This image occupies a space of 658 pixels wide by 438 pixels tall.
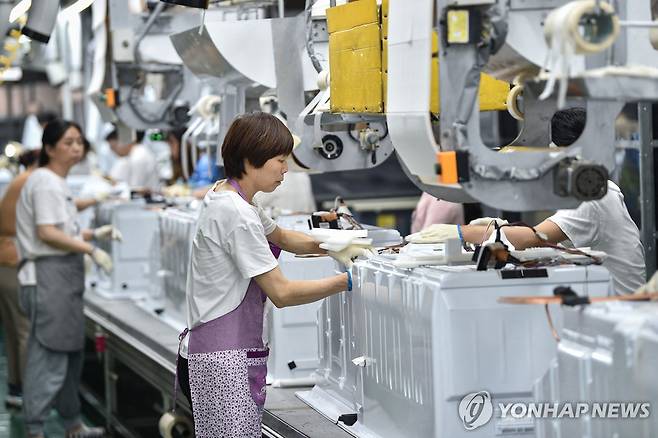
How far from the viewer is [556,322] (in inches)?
109

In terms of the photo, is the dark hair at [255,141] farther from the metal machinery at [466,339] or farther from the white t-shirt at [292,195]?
the white t-shirt at [292,195]

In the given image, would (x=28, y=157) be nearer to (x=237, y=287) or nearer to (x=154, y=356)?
(x=154, y=356)

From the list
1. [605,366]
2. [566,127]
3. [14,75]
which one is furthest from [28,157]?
[14,75]

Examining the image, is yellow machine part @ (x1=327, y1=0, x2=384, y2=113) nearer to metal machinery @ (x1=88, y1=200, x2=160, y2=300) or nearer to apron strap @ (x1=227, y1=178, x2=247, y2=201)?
apron strap @ (x1=227, y1=178, x2=247, y2=201)

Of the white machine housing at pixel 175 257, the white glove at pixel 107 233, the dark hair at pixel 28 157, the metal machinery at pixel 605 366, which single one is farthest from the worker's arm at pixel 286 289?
the dark hair at pixel 28 157

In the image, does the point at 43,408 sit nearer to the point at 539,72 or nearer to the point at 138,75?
the point at 138,75

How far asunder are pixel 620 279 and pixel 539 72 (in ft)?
3.52

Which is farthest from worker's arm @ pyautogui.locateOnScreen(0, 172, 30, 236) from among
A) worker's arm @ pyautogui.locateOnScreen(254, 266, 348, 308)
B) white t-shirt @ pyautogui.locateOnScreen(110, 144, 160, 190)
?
worker's arm @ pyautogui.locateOnScreen(254, 266, 348, 308)

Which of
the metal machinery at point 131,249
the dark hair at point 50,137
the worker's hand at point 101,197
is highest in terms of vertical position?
the dark hair at point 50,137

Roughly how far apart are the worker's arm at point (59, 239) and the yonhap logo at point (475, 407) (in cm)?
356

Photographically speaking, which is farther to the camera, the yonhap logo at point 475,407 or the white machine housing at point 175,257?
the white machine housing at point 175,257

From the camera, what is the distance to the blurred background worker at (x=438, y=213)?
5609 millimetres

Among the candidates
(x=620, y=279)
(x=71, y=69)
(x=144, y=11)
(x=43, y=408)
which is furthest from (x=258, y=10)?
(x=71, y=69)

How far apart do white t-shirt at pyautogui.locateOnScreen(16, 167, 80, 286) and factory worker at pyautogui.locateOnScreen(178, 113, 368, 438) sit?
2757mm
